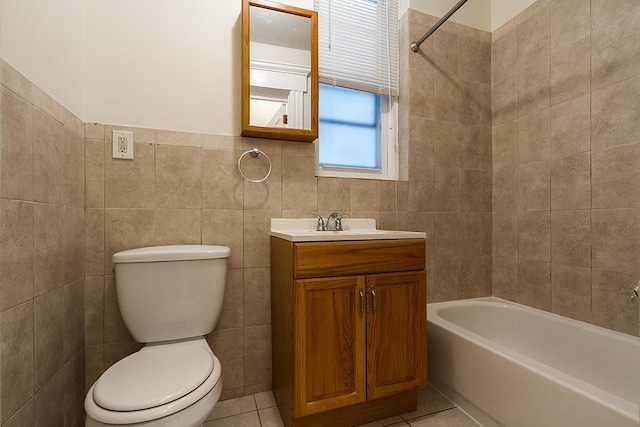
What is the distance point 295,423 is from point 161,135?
4.71 ft

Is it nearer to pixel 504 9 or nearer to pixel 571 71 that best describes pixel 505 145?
pixel 571 71

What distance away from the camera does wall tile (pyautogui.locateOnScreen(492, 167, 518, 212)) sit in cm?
187

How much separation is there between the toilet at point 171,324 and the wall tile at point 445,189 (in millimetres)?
1370

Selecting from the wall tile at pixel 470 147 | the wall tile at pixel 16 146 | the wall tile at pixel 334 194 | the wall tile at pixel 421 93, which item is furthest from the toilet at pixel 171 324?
the wall tile at pixel 470 147

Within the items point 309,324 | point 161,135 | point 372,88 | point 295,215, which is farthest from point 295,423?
point 372,88

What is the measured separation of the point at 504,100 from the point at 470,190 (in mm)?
643

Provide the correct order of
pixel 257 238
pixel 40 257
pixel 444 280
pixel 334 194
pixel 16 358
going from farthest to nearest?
pixel 444 280, pixel 334 194, pixel 257 238, pixel 40 257, pixel 16 358

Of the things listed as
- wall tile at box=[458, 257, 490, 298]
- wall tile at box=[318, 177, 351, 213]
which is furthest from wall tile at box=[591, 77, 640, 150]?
wall tile at box=[318, 177, 351, 213]

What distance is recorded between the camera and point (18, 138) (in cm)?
86

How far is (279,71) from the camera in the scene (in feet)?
4.89

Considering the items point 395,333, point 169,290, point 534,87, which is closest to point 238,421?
point 169,290

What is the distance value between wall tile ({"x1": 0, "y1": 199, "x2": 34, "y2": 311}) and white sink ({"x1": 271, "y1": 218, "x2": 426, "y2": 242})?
839 millimetres

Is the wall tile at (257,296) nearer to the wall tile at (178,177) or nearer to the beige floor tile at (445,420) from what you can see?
the wall tile at (178,177)

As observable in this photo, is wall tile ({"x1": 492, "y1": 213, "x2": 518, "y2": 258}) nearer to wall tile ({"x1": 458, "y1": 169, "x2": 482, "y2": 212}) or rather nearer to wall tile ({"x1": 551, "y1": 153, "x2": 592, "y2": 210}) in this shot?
wall tile ({"x1": 458, "y1": 169, "x2": 482, "y2": 212})
